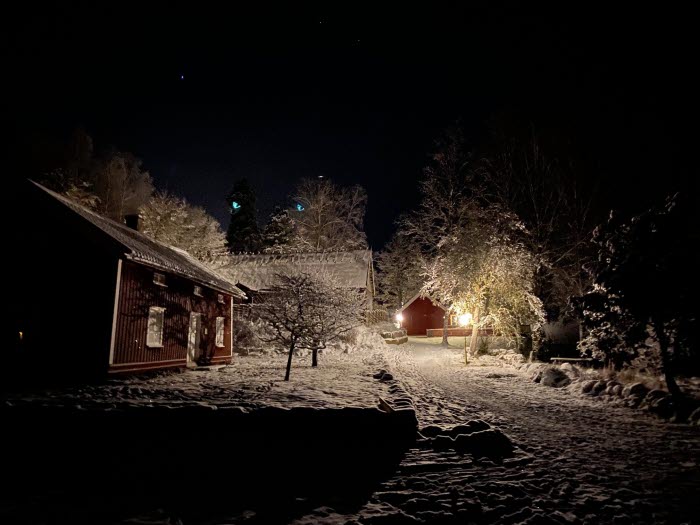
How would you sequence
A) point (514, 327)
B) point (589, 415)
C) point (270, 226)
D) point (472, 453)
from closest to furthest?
point (472, 453) < point (589, 415) < point (514, 327) < point (270, 226)

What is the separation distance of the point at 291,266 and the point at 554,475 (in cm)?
2570

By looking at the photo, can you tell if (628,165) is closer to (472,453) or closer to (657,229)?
(657,229)

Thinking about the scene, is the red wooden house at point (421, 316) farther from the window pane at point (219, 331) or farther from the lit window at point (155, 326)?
the lit window at point (155, 326)

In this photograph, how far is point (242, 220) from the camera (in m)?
50.7

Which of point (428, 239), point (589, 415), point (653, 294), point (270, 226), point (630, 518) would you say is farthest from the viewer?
point (270, 226)

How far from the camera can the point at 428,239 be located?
25609mm

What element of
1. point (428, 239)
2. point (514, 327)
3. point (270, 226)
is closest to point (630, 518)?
point (514, 327)

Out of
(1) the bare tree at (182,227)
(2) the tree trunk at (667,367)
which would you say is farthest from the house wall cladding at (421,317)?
(2) the tree trunk at (667,367)

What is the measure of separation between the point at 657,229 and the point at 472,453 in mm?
7392

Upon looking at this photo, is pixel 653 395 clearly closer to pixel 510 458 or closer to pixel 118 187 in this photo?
pixel 510 458

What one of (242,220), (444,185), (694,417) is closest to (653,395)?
(694,417)

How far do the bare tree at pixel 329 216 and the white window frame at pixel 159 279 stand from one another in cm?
2368

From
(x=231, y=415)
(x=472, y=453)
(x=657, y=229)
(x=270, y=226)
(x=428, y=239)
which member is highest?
(x=270, y=226)

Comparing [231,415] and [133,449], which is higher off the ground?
[231,415]
